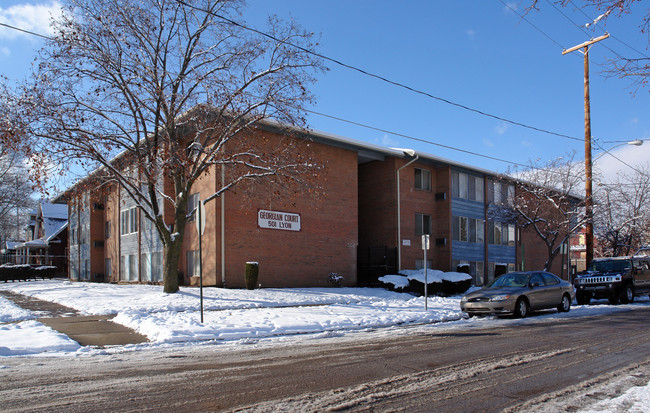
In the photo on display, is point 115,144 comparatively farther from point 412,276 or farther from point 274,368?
point 412,276

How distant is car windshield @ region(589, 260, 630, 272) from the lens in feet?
69.7

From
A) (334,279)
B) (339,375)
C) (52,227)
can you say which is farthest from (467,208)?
(52,227)

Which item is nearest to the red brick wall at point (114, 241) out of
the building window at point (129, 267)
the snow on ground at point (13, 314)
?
the building window at point (129, 267)

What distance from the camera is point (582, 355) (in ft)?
28.6

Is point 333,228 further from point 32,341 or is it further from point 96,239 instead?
point 96,239

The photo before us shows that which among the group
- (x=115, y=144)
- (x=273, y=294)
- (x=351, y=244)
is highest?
(x=115, y=144)

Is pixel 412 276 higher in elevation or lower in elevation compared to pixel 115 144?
lower

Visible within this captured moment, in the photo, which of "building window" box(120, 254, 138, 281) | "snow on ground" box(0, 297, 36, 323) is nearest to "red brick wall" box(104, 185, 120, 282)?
"building window" box(120, 254, 138, 281)

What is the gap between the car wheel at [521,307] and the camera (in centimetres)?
1512

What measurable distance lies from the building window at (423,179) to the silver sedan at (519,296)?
15210mm


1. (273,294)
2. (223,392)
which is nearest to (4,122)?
(273,294)

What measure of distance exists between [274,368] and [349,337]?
12.9 ft

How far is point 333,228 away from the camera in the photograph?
88.8 feet

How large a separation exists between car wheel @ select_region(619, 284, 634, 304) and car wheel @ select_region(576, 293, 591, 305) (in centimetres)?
117
